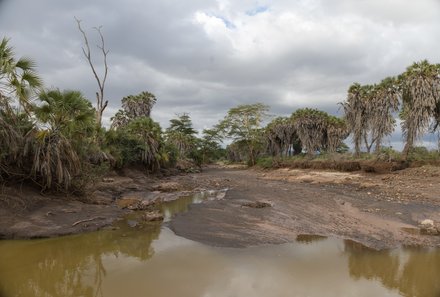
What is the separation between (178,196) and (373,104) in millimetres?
18659

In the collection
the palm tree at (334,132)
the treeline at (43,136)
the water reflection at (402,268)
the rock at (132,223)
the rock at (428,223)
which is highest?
the palm tree at (334,132)

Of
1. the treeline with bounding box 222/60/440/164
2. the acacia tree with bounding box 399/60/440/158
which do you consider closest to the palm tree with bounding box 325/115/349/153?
the treeline with bounding box 222/60/440/164

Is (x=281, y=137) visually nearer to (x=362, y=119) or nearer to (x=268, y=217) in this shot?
(x=362, y=119)

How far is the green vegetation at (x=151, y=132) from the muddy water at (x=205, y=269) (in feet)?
12.4

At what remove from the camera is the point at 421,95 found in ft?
65.4

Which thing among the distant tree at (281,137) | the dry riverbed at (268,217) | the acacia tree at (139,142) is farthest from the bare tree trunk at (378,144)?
the acacia tree at (139,142)

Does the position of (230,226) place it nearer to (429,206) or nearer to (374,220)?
(374,220)

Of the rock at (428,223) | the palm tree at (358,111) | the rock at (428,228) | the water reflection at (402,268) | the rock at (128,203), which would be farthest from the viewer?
the palm tree at (358,111)

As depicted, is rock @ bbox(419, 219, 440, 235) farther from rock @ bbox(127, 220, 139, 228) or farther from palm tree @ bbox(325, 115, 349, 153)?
palm tree @ bbox(325, 115, 349, 153)

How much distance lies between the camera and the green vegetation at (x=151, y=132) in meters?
10.2

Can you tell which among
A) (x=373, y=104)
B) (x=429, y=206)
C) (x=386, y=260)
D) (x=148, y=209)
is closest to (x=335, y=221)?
(x=386, y=260)

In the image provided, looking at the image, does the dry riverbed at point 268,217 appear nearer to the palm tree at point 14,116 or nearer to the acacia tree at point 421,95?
the palm tree at point 14,116

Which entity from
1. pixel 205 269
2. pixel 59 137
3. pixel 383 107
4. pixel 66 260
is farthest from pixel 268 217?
pixel 383 107

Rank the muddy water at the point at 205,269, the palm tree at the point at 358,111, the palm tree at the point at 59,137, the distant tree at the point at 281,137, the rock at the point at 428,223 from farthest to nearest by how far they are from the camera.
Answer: the distant tree at the point at 281,137 < the palm tree at the point at 358,111 < the palm tree at the point at 59,137 < the rock at the point at 428,223 < the muddy water at the point at 205,269
